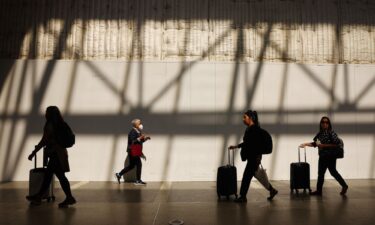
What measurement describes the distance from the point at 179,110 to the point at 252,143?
13.8ft

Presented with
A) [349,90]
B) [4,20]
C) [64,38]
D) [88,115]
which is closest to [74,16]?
[64,38]

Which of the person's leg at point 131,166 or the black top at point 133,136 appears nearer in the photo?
the person's leg at point 131,166

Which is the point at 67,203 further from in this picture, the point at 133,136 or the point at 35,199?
A: the point at 133,136

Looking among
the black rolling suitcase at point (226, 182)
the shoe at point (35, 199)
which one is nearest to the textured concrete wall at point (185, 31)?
the black rolling suitcase at point (226, 182)

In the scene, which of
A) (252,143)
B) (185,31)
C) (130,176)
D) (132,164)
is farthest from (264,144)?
(185,31)

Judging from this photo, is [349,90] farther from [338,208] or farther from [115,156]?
[115,156]

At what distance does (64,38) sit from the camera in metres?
11.1

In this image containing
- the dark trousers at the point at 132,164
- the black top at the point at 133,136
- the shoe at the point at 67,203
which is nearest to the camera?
the shoe at the point at 67,203

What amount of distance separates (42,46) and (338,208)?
8999mm

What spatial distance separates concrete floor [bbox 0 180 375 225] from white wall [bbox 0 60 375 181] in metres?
1.95

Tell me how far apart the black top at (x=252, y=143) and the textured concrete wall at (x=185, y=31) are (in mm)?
4613

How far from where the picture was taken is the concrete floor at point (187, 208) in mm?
5301

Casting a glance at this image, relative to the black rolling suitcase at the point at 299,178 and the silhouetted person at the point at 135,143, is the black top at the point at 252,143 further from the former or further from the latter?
the silhouetted person at the point at 135,143

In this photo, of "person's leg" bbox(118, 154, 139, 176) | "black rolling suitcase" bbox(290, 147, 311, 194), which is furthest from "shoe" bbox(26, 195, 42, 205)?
"black rolling suitcase" bbox(290, 147, 311, 194)
